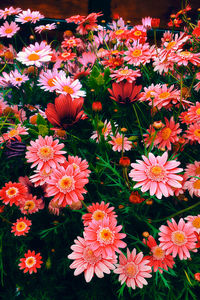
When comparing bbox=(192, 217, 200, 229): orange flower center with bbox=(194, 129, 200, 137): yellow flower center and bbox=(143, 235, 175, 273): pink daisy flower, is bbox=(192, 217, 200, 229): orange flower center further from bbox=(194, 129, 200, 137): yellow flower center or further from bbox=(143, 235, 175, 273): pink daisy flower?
bbox=(194, 129, 200, 137): yellow flower center

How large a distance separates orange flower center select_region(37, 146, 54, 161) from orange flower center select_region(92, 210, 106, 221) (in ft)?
0.67

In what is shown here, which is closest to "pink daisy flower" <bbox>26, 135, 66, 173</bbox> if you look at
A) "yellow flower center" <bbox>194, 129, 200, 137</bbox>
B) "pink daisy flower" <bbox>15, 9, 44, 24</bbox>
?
"yellow flower center" <bbox>194, 129, 200, 137</bbox>

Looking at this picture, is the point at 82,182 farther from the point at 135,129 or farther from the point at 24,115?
the point at 24,115

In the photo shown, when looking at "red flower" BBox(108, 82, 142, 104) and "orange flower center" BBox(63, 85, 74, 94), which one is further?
"orange flower center" BBox(63, 85, 74, 94)

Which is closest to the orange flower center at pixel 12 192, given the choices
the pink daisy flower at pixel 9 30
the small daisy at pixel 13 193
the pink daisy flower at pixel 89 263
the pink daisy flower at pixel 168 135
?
the small daisy at pixel 13 193

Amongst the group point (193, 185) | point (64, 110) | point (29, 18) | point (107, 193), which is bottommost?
point (107, 193)

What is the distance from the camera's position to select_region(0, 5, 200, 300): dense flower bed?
0.61 metres

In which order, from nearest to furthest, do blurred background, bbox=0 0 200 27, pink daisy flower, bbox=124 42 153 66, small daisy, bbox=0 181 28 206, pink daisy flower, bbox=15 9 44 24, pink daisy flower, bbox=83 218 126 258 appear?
Answer: pink daisy flower, bbox=83 218 126 258, small daisy, bbox=0 181 28 206, pink daisy flower, bbox=124 42 153 66, pink daisy flower, bbox=15 9 44 24, blurred background, bbox=0 0 200 27

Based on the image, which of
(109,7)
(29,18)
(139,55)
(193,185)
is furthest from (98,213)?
(109,7)

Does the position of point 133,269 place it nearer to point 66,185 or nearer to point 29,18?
point 66,185

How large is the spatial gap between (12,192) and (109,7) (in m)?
1.94

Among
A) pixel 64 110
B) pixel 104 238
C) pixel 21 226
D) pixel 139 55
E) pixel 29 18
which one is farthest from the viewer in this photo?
pixel 29 18

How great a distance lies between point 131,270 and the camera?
0.65 meters

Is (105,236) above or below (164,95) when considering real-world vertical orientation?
below
